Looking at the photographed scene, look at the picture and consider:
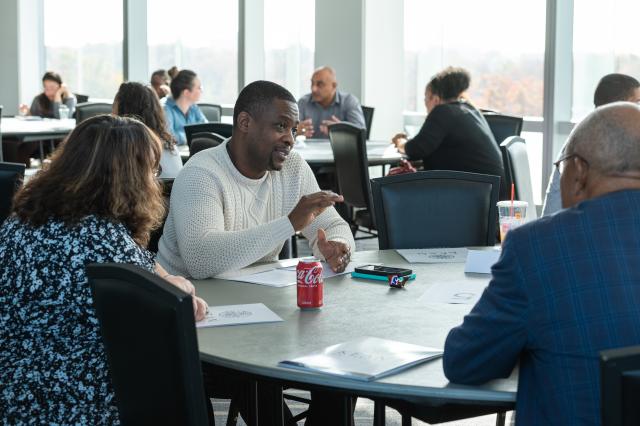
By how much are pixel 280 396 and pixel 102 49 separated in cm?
1305

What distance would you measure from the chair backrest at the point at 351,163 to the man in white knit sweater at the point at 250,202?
2.36 metres

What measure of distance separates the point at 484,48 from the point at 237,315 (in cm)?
631

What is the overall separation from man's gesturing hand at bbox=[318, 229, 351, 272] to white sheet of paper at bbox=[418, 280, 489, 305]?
0.31 meters

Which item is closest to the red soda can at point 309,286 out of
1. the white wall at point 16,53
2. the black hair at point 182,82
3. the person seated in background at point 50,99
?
the black hair at point 182,82

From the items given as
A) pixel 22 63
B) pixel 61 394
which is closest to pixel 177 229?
pixel 61 394

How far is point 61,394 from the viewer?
2.01m

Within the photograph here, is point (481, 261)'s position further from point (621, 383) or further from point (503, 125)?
point (503, 125)

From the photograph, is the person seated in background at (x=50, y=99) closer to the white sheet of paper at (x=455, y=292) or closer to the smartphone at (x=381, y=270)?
the smartphone at (x=381, y=270)

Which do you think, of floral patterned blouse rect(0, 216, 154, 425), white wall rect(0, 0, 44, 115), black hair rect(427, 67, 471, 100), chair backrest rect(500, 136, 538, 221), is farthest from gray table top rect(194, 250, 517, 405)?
white wall rect(0, 0, 44, 115)

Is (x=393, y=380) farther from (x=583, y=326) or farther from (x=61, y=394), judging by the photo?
(x=61, y=394)

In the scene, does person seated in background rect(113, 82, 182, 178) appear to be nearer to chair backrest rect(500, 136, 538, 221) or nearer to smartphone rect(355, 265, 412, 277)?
chair backrest rect(500, 136, 538, 221)

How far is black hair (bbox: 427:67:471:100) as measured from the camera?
5492mm

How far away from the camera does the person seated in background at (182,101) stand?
7113 millimetres

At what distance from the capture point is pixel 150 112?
4.89 meters
